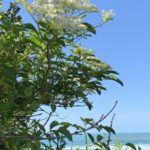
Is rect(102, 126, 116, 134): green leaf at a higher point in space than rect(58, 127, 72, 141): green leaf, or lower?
higher

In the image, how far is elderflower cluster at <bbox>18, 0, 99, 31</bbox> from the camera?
413 cm

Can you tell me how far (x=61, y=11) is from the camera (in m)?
4.18

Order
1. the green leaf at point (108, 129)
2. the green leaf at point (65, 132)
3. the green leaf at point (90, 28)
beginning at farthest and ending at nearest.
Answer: the green leaf at point (90, 28) < the green leaf at point (108, 129) < the green leaf at point (65, 132)

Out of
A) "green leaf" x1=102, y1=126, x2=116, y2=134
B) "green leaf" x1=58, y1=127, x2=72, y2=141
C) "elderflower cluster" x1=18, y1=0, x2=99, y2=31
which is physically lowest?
"green leaf" x1=58, y1=127, x2=72, y2=141

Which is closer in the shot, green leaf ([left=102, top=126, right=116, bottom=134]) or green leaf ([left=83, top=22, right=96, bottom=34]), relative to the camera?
green leaf ([left=102, top=126, right=116, bottom=134])

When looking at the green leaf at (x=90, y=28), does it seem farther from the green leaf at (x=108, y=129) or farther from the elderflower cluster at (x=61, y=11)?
the green leaf at (x=108, y=129)

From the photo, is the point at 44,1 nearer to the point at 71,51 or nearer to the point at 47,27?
the point at 47,27

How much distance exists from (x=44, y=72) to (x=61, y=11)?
3.20 feet

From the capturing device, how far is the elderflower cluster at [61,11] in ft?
13.5

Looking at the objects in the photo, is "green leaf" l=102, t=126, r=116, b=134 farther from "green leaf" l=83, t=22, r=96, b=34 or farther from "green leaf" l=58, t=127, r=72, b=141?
"green leaf" l=83, t=22, r=96, b=34

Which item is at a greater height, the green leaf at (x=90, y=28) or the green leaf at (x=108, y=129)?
the green leaf at (x=90, y=28)

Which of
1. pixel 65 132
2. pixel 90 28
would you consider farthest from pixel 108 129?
pixel 90 28

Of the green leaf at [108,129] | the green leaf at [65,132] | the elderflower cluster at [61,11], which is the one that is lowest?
the green leaf at [65,132]

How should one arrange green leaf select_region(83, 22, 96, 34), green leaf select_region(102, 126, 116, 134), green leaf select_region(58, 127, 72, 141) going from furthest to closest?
green leaf select_region(83, 22, 96, 34) < green leaf select_region(102, 126, 116, 134) < green leaf select_region(58, 127, 72, 141)
